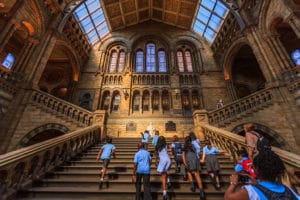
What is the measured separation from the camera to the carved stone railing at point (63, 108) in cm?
834

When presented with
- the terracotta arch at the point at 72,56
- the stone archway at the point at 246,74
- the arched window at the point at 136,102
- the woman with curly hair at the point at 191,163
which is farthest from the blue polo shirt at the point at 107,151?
the stone archway at the point at 246,74

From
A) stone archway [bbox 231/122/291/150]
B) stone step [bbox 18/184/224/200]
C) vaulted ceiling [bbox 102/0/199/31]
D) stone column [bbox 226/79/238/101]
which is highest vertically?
vaulted ceiling [bbox 102/0/199/31]

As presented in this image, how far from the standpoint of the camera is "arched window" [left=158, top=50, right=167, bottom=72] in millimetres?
15461

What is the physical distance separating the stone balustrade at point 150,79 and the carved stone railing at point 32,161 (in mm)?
9146

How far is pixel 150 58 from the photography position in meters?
16.2

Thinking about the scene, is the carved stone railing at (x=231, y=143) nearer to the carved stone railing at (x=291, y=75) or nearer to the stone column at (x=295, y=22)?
the carved stone railing at (x=291, y=75)

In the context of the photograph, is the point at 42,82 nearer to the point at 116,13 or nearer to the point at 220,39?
the point at 116,13

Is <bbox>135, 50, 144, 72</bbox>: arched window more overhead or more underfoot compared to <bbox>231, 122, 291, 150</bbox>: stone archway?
more overhead

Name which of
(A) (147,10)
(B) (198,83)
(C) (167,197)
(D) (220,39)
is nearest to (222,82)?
(B) (198,83)

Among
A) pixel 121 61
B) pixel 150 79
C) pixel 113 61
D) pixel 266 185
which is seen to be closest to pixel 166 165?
pixel 266 185

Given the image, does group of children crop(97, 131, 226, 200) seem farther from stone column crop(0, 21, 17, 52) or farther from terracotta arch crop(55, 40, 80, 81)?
terracotta arch crop(55, 40, 80, 81)

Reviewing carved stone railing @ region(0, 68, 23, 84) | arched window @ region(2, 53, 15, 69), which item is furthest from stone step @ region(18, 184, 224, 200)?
arched window @ region(2, 53, 15, 69)

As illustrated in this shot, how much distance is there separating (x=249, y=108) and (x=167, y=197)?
8084mm

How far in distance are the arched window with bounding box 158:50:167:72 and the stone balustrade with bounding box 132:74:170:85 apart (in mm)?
1071
